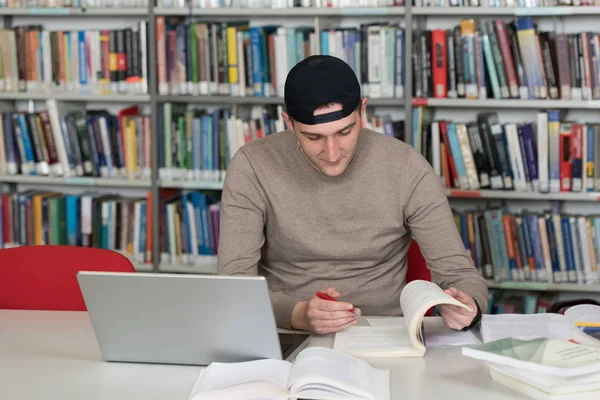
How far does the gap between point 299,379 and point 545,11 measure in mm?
2188

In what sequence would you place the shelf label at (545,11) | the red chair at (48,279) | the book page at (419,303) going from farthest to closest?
the shelf label at (545,11) → the red chair at (48,279) → the book page at (419,303)

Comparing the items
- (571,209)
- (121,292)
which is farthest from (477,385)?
(571,209)

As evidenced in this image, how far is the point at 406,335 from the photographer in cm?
177

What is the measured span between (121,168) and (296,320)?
6.63ft

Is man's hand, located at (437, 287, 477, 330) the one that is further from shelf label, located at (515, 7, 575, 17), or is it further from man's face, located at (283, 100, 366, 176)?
shelf label, located at (515, 7, 575, 17)

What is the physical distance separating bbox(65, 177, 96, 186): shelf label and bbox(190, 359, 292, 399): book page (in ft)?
7.28

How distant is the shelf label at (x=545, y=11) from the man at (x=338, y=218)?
1.25 metres

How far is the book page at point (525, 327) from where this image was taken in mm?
1742

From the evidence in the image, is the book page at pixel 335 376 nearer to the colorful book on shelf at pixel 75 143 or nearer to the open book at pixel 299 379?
the open book at pixel 299 379

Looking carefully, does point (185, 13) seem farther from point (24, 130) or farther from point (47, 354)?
point (47, 354)

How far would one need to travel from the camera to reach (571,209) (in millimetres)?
3537

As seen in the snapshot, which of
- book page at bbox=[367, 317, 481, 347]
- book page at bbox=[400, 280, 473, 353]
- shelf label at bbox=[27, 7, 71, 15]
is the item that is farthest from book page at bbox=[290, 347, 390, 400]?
shelf label at bbox=[27, 7, 71, 15]

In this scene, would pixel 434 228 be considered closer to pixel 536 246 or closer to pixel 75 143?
pixel 536 246

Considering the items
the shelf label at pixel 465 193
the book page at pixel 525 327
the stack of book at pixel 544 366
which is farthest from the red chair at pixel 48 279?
the shelf label at pixel 465 193
